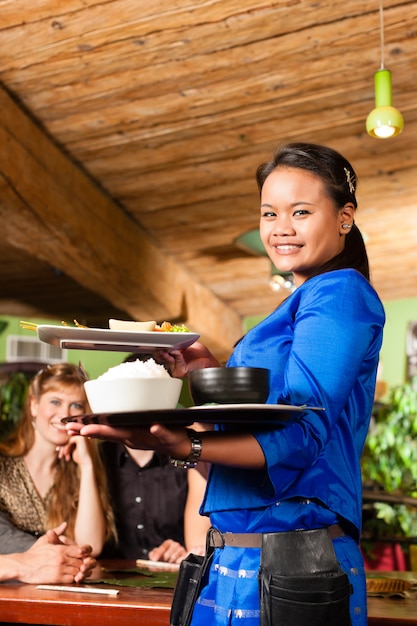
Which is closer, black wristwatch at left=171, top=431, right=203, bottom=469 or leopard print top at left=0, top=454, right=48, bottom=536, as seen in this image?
black wristwatch at left=171, top=431, right=203, bottom=469

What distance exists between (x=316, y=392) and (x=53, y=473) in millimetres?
1915

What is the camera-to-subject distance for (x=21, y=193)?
14.5ft

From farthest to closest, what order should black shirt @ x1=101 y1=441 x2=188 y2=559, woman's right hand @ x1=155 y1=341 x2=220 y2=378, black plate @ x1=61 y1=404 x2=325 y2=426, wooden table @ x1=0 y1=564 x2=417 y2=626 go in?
black shirt @ x1=101 y1=441 x2=188 y2=559, wooden table @ x1=0 y1=564 x2=417 y2=626, woman's right hand @ x1=155 y1=341 x2=220 y2=378, black plate @ x1=61 y1=404 x2=325 y2=426

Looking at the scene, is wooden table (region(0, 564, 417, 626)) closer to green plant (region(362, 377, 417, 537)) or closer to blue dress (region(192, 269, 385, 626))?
blue dress (region(192, 269, 385, 626))

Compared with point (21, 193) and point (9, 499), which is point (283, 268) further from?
point (21, 193)

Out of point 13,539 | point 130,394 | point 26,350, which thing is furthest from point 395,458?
point 130,394

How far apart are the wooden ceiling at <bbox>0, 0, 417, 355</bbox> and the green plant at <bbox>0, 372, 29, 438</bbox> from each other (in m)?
0.76

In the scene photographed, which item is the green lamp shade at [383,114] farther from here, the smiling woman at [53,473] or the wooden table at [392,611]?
the wooden table at [392,611]

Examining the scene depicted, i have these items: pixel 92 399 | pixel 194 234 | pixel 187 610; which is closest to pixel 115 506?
pixel 187 610

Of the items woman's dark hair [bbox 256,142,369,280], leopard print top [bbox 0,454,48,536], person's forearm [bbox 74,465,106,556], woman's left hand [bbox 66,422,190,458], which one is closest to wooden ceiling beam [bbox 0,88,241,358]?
leopard print top [bbox 0,454,48,536]

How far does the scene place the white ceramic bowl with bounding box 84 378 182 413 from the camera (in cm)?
122

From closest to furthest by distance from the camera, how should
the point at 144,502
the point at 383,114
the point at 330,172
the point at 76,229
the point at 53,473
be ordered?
1. the point at 330,172
2. the point at 53,473
3. the point at 144,502
4. the point at 383,114
5. the point at 76,229

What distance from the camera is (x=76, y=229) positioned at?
4883 millimetres

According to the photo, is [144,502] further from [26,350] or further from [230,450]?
[26,350]
